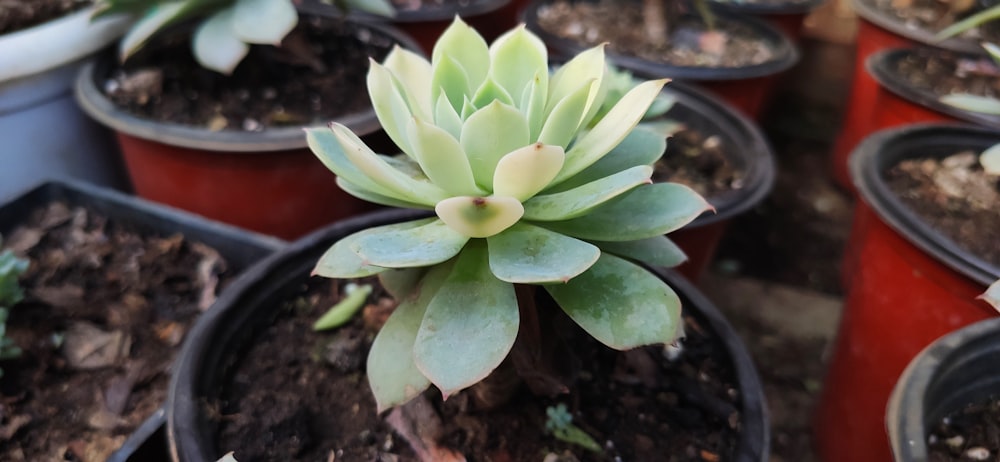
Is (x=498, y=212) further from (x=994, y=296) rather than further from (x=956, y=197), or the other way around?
(x=956, y=197)

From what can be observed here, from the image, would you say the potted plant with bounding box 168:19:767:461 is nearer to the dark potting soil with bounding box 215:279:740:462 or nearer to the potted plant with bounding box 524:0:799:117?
the dark potting soil with bounding box 215:279:740:462

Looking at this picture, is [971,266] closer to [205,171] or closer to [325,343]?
[325,343]

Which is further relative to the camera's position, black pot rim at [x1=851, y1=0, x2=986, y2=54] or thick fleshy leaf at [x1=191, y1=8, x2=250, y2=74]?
black pot rim at [x1=851, y1=0, x2=986, y2=54]

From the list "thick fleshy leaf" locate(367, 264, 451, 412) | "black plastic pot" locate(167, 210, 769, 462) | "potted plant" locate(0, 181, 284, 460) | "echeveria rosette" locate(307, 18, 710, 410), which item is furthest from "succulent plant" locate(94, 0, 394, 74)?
"thick fleshy leaf" locate(367, 264, 451, 412)

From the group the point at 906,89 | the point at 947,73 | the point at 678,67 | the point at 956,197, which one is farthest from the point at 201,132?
the point at 947,73

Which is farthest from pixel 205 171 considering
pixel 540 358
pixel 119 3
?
pixel 540 358

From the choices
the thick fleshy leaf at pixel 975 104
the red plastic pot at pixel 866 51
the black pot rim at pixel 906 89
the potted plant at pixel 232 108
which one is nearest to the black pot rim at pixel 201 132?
the potted plant at pixel 232 108

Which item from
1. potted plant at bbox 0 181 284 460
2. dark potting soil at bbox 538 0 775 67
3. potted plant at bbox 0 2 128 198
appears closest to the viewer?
potted plant at bbox 0 181 284 460
